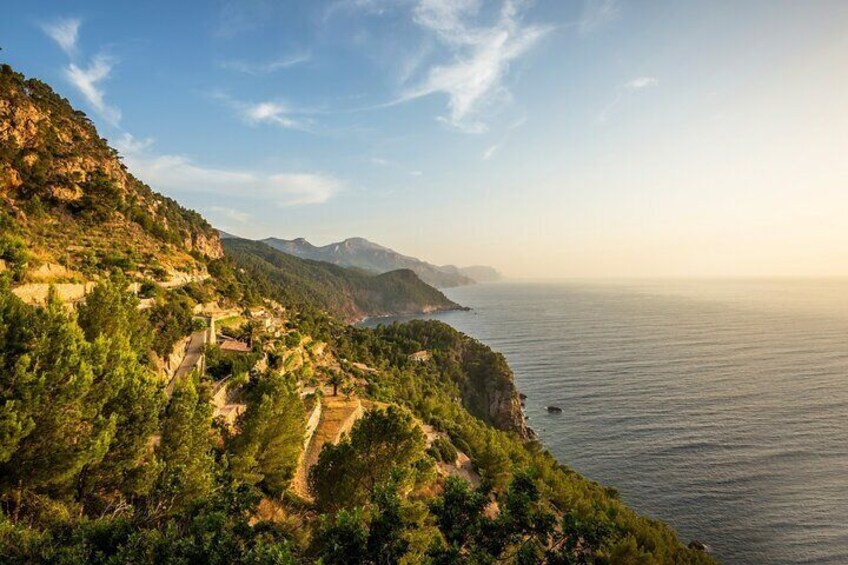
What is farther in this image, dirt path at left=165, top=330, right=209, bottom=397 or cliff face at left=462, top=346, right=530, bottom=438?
cliff face at left=462, top=346, right=530, bottom=438

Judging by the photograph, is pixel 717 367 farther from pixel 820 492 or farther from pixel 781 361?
pixel 820 492

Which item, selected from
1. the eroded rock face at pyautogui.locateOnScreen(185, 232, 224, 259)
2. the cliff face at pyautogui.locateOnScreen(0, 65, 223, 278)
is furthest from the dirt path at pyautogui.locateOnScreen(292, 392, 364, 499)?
the eroded rock face at pyautogui.locateOnScreen(185, 232, 224, 259)

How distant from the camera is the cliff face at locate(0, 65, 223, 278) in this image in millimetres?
50406

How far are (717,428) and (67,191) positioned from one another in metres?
114

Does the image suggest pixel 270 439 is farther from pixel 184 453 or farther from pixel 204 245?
pixel 204 245

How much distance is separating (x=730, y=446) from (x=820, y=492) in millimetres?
12272

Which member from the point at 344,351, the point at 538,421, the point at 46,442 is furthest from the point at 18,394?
the point at 538,421

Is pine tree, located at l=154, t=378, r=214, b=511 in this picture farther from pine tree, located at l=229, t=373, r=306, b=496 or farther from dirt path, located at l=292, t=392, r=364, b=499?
dirt path, located at l=292, t=392, r=364, b=499

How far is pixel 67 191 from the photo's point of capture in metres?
63.8

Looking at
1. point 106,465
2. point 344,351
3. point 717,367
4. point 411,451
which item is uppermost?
point 106,465

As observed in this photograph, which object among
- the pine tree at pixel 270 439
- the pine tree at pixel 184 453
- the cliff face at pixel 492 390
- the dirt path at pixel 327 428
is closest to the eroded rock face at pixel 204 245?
the dirt path at pixel 327 428

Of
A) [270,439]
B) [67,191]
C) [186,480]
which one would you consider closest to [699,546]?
[270,439]

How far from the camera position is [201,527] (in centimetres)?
1183

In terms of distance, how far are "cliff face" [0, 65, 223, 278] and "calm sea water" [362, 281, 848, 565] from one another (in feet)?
243
